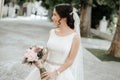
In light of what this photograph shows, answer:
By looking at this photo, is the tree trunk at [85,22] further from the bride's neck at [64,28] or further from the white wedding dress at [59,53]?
the bride's neck at [64,28]

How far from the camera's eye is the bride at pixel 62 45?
425cm

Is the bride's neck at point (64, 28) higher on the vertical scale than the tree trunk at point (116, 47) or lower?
higher

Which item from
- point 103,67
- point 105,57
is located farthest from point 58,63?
point 105,57

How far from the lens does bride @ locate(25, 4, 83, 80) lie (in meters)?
4.25

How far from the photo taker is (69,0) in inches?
1067

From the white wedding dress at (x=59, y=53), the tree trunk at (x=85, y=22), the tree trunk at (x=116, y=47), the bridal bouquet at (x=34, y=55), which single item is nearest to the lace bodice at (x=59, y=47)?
the white wedding dress at (x=59, y=53)

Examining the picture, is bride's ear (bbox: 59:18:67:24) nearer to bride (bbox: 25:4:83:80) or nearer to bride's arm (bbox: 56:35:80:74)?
bride (bbox: 25:4:83:80)

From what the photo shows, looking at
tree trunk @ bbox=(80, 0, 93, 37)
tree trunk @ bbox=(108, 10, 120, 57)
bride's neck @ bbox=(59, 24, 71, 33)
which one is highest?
bride's neck @ bbox=(59, 24, 71, 33)

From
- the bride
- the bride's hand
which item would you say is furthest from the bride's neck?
the bride's hand

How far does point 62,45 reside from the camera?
169 inches

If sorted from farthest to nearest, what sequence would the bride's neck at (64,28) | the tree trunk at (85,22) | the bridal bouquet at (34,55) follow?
the tree trunk at (85,22) < the bride's neck at (64,28) < the bridal bouquet at (34,55)

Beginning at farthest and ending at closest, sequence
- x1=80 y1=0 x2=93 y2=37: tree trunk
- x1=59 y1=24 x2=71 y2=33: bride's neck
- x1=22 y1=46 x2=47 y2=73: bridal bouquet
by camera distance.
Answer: x1=80 y1=0 x2=93 y2=37: tree trunk < x1=59 y1=24 x2=71 y2=33: bride's neck < x1=22 y1=46 x2=47 y2=73: bridal bouquet

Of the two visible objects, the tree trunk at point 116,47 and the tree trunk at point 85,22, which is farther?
the tree trunk at point 85,22

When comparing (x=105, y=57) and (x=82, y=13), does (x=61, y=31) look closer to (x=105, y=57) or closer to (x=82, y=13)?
(x=105, y=57)
